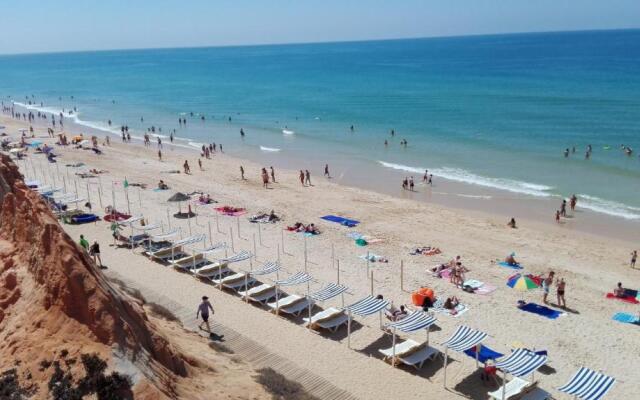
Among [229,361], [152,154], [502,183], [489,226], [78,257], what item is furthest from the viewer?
[152,154]

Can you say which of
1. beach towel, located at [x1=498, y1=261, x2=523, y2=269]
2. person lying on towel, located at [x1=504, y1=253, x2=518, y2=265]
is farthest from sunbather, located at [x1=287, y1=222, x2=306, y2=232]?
person lying on towel, located at [x1=504, y1=253, x2=518, y2=265]

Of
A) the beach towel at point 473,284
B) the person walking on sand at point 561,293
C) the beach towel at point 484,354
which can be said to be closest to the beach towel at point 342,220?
the beach towel at point 473,284

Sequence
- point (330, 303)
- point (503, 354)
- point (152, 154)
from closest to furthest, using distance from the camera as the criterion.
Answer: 1. point (503, 354)
2. point (330, 303)
3. point (152, 154)

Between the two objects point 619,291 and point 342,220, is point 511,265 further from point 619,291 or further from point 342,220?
point 342,220

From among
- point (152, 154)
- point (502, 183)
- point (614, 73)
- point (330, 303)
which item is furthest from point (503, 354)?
point (614, 73)

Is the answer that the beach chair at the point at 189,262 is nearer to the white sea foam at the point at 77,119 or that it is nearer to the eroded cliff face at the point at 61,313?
the eroded cliff face at the point at 61,313

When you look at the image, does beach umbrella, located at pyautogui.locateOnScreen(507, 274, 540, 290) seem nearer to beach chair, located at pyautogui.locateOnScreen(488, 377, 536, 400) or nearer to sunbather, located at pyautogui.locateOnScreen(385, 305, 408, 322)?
sunbather, located at pyautogui.locateOnScreen(385, 305, 408, 322)

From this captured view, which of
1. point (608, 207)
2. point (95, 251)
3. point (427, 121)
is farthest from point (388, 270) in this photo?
point (427, 121)

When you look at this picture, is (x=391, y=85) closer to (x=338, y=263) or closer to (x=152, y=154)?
(x=152, y=154)
